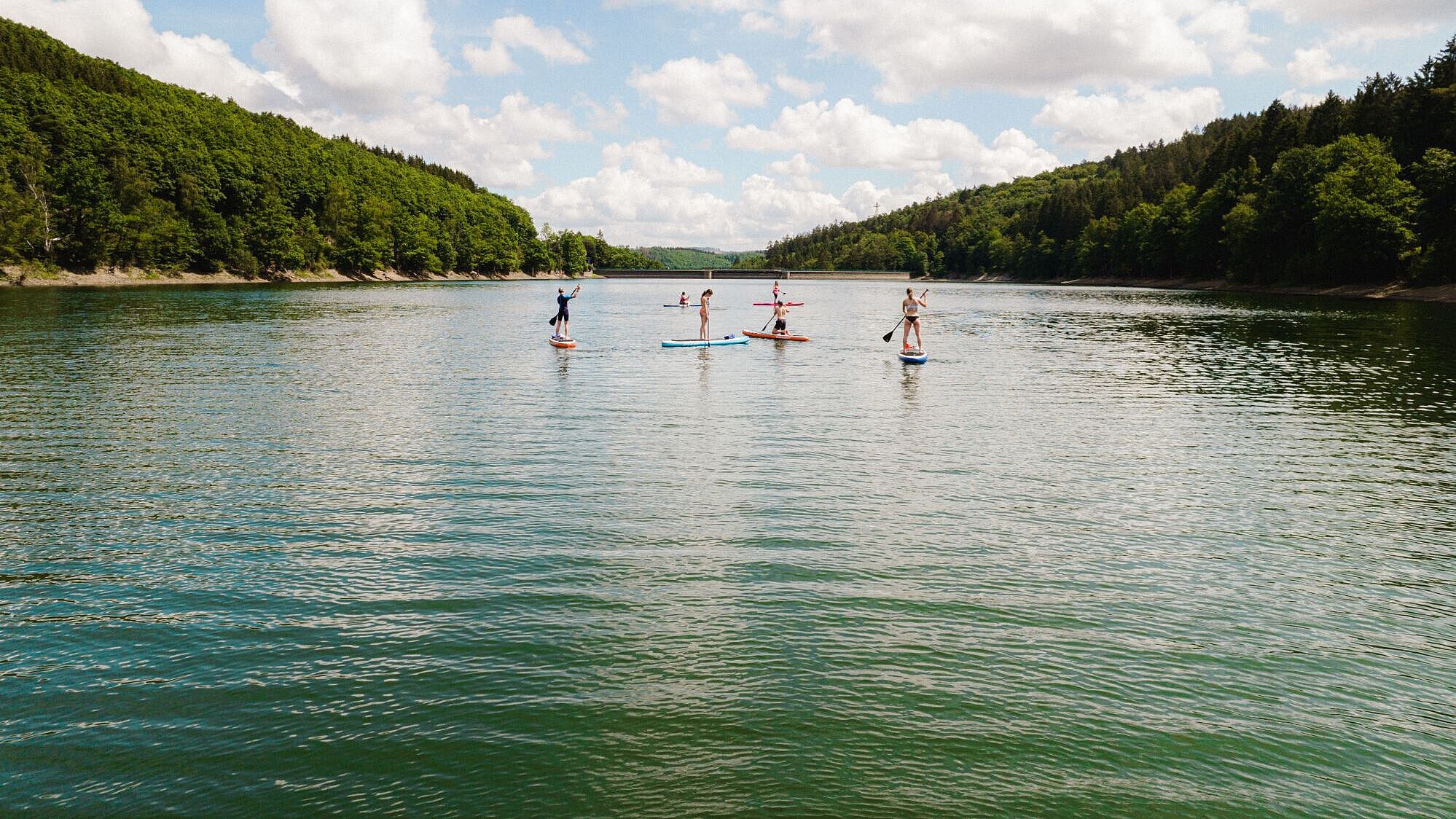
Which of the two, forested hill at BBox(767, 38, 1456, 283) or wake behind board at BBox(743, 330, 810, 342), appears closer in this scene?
wake behind board at BBox(743, 330, 810, 342)

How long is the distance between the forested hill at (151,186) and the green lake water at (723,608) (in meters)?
108

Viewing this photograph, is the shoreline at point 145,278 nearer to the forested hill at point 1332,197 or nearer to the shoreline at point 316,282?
the shoreline at point 316,282

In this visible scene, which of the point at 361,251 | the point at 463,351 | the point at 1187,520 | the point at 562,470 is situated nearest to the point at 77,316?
the point at 463,351

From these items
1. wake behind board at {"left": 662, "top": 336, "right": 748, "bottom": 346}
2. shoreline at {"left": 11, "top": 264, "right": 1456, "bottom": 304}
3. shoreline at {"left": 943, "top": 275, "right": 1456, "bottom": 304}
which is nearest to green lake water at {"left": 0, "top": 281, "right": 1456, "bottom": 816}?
wake behind board at {"left": 662, "top": 336, "right": 748, "bottom": 346}

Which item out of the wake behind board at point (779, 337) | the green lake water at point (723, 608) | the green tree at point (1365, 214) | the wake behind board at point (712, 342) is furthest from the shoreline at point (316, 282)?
the green lake water at point (723, 608)

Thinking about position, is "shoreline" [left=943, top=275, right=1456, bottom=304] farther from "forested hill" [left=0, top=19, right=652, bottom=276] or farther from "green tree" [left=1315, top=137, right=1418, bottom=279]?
"forested hill" [left=0, top=19, right=652, bottom=276]

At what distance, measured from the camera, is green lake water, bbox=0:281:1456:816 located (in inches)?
270

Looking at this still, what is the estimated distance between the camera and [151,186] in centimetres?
12838

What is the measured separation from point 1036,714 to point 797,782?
248 centimetres

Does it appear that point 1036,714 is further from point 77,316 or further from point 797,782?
point 77,316

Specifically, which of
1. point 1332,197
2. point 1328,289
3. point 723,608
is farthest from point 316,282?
point 723,608

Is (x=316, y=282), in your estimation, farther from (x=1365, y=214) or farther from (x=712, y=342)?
(x=1365, y=214)

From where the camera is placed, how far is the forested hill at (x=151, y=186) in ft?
365

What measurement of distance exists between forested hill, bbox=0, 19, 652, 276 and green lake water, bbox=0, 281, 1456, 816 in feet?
353
